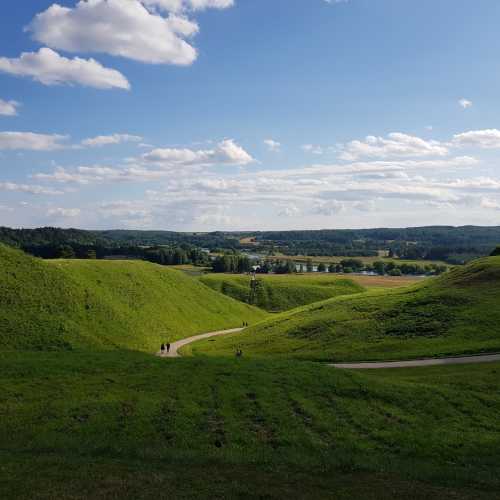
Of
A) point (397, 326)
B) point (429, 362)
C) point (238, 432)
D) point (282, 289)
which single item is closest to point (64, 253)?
point (282, 289)

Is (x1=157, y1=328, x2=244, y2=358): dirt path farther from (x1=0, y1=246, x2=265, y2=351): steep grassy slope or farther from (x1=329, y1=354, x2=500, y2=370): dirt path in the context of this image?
(x1=329, y1=354, x2=500, y2=370): dirt path

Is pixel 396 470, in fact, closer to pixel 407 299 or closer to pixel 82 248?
pixel 407 299

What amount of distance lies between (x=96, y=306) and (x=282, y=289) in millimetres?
74594

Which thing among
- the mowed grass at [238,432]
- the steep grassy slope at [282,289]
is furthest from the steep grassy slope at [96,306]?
the steep grassy slope at [282,289]

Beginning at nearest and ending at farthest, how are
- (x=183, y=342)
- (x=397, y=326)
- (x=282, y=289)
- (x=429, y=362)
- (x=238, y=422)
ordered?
(x=238, y=422), (x=429, y=362), (x=397, y=326), (x=183, y=342), (x=282, y=289)

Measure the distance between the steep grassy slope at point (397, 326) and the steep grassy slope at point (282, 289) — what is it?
161ft

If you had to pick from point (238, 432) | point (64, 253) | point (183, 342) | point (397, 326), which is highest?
point (64, 253)

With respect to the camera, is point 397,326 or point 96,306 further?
point 96,306

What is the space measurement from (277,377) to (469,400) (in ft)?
37.4

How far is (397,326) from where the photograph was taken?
5534 centimetres

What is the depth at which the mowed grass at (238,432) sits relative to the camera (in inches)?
624

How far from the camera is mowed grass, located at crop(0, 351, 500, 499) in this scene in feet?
52.0

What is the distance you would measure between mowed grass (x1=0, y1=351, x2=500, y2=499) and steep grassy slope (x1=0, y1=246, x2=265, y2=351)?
15.3 metres

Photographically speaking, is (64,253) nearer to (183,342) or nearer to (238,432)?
(183,342)
